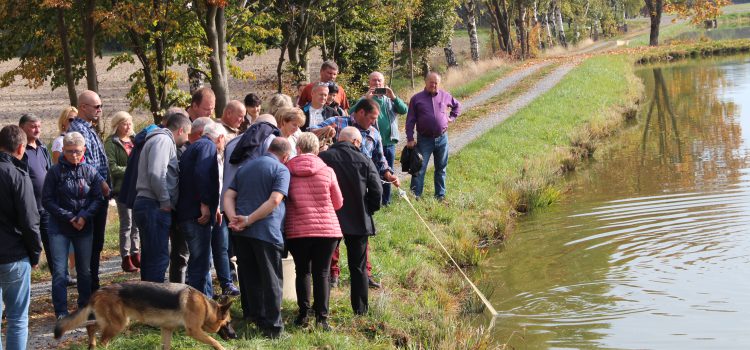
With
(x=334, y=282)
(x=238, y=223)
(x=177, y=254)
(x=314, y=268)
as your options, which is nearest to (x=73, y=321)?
(x=238, y=223)

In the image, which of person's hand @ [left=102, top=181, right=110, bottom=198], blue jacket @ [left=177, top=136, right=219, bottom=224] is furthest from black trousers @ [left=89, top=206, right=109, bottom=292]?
blue jacket @ [left=177, top=136, right=219, bottom=224]

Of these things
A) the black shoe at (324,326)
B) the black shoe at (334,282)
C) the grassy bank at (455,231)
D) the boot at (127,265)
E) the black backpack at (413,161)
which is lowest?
the grassy bank at (455,231)

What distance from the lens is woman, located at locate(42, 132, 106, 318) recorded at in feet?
28.8

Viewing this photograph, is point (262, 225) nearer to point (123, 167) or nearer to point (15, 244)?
point (15, 244)

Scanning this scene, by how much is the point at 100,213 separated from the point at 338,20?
26.4 m

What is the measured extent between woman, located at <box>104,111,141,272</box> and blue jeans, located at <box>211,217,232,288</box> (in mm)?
1426

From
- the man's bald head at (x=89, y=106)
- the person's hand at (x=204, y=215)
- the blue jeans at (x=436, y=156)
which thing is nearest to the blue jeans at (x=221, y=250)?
the person's hand at (x=204, y=215)

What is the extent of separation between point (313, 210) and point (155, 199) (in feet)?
4.75

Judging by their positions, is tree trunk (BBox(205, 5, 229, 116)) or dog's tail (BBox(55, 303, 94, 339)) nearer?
dog's tail (BBox(55, 303, 94, 339))

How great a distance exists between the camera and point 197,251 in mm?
8875

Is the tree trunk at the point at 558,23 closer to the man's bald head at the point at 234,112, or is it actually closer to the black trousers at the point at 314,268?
the man's bald head at the point at 234,112

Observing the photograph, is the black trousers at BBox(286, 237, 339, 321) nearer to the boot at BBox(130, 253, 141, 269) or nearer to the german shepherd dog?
the german shepherd dog

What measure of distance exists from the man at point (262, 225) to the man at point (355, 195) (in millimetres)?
722

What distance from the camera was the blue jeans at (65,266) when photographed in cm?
876
